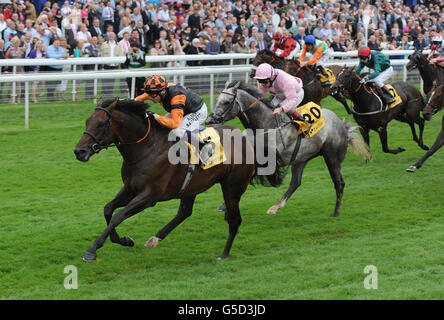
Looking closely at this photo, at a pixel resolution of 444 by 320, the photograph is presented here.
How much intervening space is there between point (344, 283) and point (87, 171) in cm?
526

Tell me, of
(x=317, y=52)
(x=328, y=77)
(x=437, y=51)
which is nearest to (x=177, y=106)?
(x=317, y=52)

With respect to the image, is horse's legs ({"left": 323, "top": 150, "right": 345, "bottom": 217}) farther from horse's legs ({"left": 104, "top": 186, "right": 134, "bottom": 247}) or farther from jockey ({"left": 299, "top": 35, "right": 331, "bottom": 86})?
jockey ({"left": 299, "top": 35, "right": 331, "bottom": 86})

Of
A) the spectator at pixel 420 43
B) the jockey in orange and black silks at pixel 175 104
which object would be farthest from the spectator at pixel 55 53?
the spectator at pixel 420 43

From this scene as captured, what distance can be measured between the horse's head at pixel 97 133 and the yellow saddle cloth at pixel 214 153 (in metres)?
0.82

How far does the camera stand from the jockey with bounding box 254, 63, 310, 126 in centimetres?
831

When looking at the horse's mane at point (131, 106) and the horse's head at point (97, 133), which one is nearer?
the horse's head at point (97, 133)

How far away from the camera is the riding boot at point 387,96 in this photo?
1212cm

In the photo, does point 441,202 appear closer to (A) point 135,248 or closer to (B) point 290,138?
(B) point 290,138

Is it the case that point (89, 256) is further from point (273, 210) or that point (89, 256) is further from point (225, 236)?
point (273, 210)

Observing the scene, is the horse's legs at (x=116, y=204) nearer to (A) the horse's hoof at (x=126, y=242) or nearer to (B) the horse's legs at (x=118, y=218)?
(A) the horse's hoof at (x=126, y=242)

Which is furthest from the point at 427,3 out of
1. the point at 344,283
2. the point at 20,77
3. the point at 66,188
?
the point at 344,283

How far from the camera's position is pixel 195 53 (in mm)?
16391

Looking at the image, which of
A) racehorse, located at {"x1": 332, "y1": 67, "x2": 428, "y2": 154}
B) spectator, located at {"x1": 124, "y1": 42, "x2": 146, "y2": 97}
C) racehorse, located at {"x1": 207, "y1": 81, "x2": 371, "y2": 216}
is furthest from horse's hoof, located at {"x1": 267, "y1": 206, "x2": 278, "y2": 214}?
spectator, located at {"x1": 124, "y1": 42, "x2": 146, "y2": 97}

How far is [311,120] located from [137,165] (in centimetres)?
279
